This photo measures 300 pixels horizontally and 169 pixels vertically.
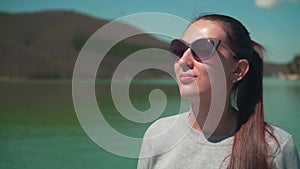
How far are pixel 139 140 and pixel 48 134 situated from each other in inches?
602

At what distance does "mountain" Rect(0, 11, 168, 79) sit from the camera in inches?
2144

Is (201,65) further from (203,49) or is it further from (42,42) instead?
(42,42)

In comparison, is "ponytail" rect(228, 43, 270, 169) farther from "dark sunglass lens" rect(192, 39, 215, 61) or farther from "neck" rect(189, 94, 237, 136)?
"dark sunglass lens" rect(192, 39, 215, 61)

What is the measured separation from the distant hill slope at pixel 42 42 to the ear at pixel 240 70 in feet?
161

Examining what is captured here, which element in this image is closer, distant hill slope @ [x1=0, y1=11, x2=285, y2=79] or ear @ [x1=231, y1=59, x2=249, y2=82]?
ear @ [x1=231, y1=59, x2=249, y2=82]

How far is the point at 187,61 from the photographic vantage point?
42.9 inches

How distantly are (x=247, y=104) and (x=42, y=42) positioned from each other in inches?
2734

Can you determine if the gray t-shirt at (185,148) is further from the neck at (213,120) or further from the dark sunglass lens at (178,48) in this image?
the dark sunglass lens at (178,48)

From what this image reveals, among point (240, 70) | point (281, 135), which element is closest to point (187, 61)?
point (240, 70)

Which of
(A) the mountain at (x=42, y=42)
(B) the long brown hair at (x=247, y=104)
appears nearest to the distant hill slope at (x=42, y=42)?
(A) the mountain at (x=42, y=42)

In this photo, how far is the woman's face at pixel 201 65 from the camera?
1.05 metres

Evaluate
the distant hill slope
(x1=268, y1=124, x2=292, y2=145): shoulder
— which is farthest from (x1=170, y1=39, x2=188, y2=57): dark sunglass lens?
the distant hill slope

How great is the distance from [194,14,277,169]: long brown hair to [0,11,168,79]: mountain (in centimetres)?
4929

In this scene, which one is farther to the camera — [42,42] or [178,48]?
[42,42]
